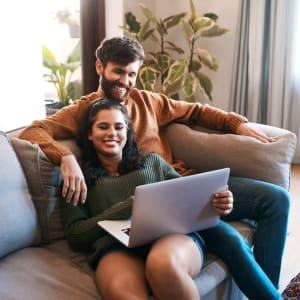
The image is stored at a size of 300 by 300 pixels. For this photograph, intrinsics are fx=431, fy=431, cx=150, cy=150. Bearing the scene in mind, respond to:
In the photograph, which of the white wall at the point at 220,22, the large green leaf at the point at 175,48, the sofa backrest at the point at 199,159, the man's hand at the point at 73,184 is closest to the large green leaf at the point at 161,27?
the large green leaf at the point at 175,48

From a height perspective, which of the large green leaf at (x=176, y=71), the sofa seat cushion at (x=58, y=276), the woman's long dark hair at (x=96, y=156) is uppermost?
the large green leaf at (x=176, y=71)

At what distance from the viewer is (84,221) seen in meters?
1.41

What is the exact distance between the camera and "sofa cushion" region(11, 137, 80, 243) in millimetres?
1498

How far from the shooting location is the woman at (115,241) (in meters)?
1.17

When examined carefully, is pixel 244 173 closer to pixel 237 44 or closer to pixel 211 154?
pixel 211 154

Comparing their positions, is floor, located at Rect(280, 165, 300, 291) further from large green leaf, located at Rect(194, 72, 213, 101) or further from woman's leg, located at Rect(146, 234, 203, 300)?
large green leaf, located at Rect(194, 72, 213, 101)

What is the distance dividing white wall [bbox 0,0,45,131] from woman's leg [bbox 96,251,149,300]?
1859mm

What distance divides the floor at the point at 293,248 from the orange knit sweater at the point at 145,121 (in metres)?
0.69

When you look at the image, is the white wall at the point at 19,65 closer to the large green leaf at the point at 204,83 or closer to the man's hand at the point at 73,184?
the large green leaf at the point at 204,83

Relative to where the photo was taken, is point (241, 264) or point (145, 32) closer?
point (241, 264)

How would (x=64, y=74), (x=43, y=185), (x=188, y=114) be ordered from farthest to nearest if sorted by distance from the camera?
1. (x=64, y=74)
2. (x=188, y=114)
3. (x=43, y=185)

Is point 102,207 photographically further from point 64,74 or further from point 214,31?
point 214,31

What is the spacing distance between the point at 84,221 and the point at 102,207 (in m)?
0.08

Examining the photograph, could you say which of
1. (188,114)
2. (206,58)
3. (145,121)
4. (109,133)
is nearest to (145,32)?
(206,58)
